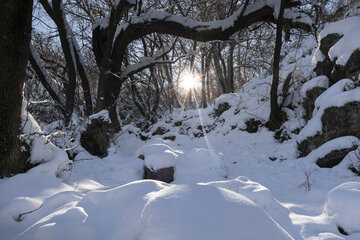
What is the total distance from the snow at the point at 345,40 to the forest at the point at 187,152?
3 centimetres

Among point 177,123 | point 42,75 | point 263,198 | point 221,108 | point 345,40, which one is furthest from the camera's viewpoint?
point 177,123

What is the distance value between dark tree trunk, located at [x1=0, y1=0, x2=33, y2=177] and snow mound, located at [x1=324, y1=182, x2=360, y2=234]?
12.5 feet

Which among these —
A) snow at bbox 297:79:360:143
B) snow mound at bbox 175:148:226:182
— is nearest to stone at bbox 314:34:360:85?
snow at bbox 297:79:360:143

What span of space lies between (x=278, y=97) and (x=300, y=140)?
89.9 inches

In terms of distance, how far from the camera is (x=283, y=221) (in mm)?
2254

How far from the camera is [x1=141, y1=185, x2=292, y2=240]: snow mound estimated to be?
1174mm

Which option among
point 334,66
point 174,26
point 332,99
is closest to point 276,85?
point 334,66

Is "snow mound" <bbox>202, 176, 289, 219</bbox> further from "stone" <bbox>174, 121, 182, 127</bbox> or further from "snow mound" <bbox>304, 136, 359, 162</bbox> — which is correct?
"stone" <bbox>174, 121, 182, 127</bbox>

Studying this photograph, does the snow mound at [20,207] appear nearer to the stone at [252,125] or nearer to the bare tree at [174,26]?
the bare tree at [174,26]

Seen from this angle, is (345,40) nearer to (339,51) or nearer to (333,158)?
(339,51)

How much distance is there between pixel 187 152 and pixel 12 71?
4202mm

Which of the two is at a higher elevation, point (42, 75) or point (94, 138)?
point (42, 75)

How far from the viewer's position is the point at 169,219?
125 cm

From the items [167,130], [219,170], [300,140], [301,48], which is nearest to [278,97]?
[300,140]
